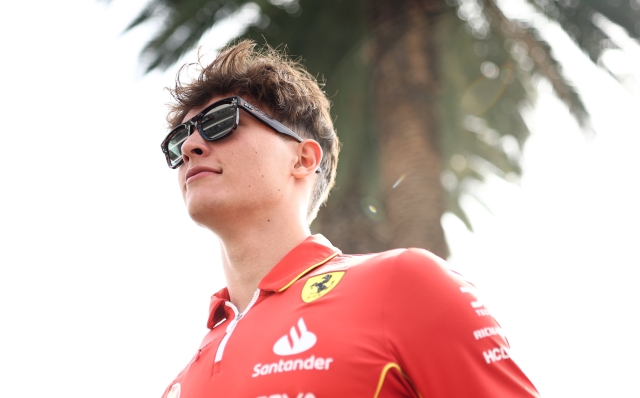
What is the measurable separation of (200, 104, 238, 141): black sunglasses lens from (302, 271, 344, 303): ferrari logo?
3.29 ft

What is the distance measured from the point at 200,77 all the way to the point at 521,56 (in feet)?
20.1

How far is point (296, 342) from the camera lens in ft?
6.89

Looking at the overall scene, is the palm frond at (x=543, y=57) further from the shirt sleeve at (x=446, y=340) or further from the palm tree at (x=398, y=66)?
the shirt sleeve at (x=446, y=340)

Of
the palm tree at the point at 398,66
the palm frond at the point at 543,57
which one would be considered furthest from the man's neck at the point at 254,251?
the palm frond at the point at 543,57

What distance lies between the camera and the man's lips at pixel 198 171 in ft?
9.71

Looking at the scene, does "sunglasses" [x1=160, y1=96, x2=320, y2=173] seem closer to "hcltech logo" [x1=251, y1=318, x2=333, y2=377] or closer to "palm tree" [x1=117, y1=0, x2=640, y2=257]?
"hcltech logo" [x1=251, y1=318, x2=333, y2=377]

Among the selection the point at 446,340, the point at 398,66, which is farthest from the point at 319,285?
the point at 398,66

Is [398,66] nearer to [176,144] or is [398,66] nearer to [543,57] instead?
[543,57]

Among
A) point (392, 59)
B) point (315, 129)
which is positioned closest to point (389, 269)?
point (315, 129)

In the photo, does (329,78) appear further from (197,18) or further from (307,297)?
(307,297)

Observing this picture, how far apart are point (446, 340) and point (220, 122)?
170 cm

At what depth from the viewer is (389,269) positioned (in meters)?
2.19

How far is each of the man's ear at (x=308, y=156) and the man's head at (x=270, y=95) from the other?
13 millimetres

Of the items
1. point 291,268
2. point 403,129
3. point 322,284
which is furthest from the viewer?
point 403,129
